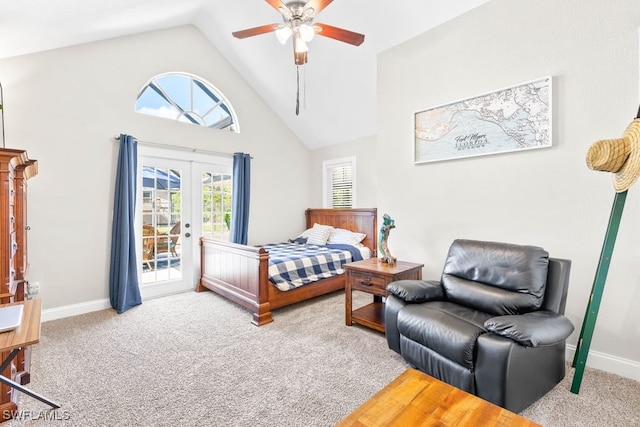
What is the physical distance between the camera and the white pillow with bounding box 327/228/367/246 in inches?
180

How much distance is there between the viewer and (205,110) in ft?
14.5

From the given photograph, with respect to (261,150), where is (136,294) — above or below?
below

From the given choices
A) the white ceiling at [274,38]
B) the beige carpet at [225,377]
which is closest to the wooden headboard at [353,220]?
the white ceiling at [274,38]

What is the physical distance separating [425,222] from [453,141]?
33.2 inches

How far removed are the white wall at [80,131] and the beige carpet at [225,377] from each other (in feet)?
2.18

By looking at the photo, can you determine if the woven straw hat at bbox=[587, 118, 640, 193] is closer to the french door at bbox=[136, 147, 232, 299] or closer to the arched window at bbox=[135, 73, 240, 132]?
the french door at bbox=[136, 147, 232, 299]


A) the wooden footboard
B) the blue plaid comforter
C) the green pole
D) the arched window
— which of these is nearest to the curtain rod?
the arched window

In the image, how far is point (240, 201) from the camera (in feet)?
14.8

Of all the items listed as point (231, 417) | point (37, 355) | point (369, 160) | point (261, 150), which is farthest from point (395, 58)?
point (37, 355)

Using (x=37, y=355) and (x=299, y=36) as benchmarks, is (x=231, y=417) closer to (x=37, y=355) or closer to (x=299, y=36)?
(x=37, y=355)

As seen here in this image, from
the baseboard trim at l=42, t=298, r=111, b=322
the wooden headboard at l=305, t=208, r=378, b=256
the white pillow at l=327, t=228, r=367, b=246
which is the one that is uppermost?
the wooden headboard at l=305, t=208, r=378, b=256

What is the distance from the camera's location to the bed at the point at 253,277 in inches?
118

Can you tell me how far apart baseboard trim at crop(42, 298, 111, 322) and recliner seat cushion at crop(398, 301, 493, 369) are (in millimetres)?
3405

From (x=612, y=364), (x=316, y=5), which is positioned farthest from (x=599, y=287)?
(x=316, y=5)
